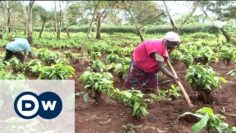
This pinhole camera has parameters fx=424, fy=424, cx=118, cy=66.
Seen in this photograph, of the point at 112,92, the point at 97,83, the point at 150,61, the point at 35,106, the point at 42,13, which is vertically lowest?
the point at 42,13

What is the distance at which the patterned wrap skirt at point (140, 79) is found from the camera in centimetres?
751

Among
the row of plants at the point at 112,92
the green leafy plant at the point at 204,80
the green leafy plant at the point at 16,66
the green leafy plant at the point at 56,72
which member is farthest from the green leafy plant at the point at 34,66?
the green leafy plant at the point at 204,80

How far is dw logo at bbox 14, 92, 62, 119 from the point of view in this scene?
5.55 m

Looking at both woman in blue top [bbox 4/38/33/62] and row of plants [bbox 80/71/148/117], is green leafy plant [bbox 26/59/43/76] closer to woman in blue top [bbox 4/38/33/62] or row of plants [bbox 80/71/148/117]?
row of plants [bbox 80/71/148/117]

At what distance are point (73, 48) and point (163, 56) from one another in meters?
13.6

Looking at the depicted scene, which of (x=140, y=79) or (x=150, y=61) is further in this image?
(x=140, y=79)

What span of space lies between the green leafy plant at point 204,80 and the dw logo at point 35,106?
80.8 inches

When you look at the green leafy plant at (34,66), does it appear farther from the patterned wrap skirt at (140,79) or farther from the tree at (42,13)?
the tree at (42,13)

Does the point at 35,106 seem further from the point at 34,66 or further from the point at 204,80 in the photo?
the point at 204,80

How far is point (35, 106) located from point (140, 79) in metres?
2.44

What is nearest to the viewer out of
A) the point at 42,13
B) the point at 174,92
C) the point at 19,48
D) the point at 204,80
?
the point at 204,80

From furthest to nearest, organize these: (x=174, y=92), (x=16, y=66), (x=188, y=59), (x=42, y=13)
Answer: (x=42, y=13)
(x=188, y=59)
(x=16, y=66)
(x=174, y=92)

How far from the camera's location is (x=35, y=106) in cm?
564

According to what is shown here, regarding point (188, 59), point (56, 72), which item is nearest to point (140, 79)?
point (56, 72)
